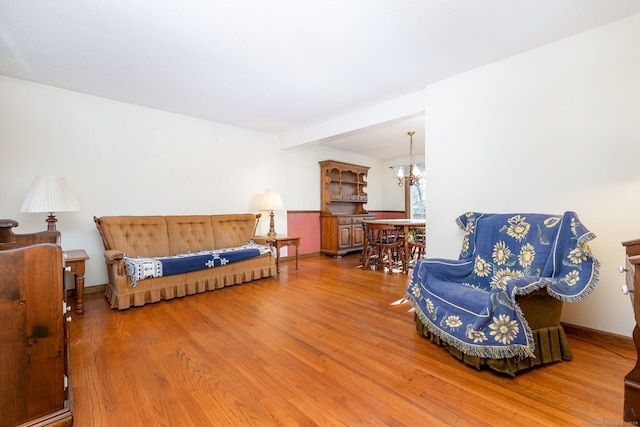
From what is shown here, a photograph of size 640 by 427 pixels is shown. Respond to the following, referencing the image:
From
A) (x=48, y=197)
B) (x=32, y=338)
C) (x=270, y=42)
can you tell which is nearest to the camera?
(x=32, y=338)

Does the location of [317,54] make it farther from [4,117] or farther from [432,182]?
[4,117]

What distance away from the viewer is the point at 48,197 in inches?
106

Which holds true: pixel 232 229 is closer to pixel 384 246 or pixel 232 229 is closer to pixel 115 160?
pixel 115 160

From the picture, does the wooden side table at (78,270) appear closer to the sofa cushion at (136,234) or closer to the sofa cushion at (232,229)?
the sofa cushion at (136,234)

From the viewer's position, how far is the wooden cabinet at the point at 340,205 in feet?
18.8

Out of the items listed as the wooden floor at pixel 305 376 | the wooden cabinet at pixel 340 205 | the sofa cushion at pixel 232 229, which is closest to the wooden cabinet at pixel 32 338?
the wooden floor at pixel 305 376

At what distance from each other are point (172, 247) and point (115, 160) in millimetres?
1308

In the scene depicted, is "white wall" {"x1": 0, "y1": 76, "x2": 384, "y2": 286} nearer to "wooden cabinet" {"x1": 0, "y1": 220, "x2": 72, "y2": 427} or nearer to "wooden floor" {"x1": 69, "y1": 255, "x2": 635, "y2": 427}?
"wooden floor" {"x1": 69, "y1": 255, "x2": 635, "y2": 427}

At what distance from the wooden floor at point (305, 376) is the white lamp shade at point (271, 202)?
2.13 m

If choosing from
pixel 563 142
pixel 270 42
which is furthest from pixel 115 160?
pixel 563 142

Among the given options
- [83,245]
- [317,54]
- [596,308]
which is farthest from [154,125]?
[596,308]

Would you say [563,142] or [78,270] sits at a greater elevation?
[563,142]

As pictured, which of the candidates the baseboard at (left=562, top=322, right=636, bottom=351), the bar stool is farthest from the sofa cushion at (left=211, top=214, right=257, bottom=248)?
the baseboard at (left=562, top=322, right=636, bottom=351)

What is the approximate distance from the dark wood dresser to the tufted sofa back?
411cm
